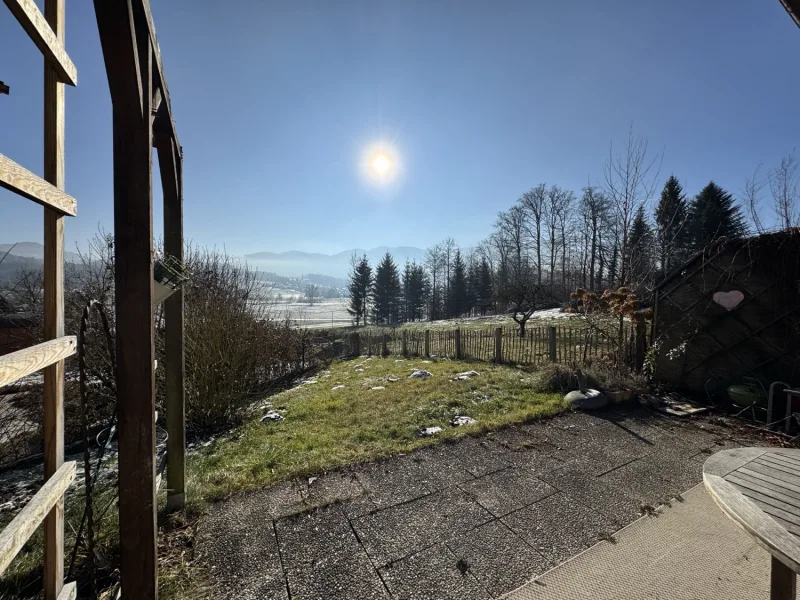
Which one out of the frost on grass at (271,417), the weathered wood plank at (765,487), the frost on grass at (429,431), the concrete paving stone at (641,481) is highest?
the weathered wood plank at (765,487)

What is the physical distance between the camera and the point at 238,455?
3.63m

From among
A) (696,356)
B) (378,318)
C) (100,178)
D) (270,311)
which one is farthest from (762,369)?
(378,318)

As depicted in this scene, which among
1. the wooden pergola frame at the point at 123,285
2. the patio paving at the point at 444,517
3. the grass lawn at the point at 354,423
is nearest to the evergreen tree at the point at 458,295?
the grass lawn at the point at 354,423

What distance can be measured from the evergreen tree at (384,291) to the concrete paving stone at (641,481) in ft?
115

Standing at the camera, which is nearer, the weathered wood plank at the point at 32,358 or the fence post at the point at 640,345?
the weathered wood plank at the point at 32,358

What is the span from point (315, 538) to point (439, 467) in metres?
1.33

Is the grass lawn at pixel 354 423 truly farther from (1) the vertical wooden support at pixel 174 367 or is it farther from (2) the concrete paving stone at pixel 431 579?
(2) the concrete paving stone at pixel 431 579

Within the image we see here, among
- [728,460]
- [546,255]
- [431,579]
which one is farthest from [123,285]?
[546,255]

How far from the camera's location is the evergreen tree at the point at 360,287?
37000 millimetres

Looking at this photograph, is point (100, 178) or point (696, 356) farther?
point (696, 356)

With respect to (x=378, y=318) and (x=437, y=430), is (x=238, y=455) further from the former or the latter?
(x=378, y=318)

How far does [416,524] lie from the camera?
7.77 ft

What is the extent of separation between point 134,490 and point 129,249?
914 mm

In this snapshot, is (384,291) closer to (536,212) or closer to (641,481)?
(536,212)
